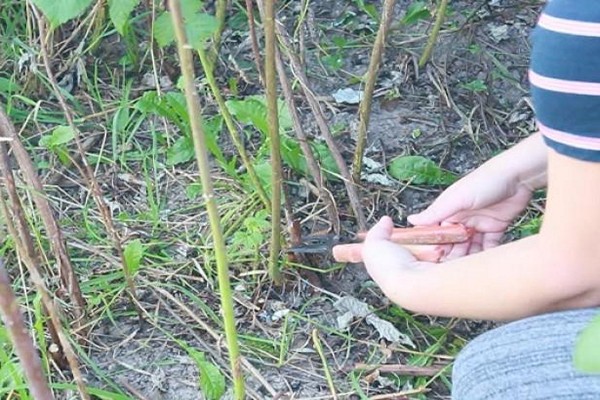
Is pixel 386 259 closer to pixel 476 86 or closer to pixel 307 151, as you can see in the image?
pixel 307 151

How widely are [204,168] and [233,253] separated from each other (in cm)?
77

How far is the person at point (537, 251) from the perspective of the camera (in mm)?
1011

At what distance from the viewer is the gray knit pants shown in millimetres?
1135

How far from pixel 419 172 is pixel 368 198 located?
0.39 ft

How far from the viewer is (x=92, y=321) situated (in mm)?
1709

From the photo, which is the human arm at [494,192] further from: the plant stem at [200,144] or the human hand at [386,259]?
the plant stem at [200,144]

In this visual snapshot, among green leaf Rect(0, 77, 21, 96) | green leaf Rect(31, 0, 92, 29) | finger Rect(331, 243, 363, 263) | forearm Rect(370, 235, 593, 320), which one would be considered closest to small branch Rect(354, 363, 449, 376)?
finger Rect(331, 243, 363, 263)

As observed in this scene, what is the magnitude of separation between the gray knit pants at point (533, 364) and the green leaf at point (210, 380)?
0.45 metres

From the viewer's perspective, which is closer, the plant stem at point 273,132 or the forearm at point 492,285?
the forearm at point 492,285

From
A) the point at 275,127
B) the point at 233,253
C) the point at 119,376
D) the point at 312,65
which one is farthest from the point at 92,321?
the point at 312,65

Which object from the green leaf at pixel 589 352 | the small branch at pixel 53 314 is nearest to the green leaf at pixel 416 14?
the small branch at pixel 53 314

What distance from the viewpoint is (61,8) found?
1.27 m

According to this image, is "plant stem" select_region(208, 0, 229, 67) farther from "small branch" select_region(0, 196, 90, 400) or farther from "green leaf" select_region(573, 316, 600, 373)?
"green leaf" select_region(573, 316, 600, 373)

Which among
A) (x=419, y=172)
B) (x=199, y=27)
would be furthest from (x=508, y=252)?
(x=419, y=172)
